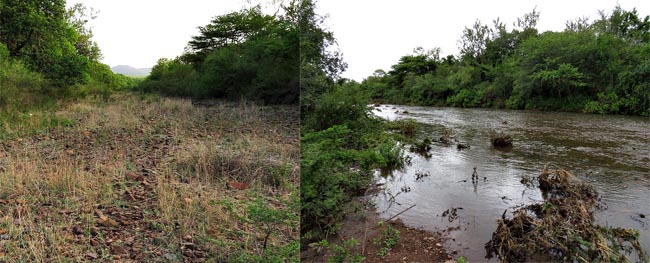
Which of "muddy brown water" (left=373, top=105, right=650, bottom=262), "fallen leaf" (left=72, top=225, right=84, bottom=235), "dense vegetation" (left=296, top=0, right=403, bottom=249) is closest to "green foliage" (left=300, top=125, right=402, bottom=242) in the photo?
"dense vegetation" (left=296, top=0, right=403, bottom=249)

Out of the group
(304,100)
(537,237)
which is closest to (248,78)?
(304,100)

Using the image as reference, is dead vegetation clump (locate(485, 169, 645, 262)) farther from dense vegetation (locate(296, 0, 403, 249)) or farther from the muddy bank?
dense vegetation (locate(296, 0, 403, 249))

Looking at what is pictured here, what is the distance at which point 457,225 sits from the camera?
9.50 feet

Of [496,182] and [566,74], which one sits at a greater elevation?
[566,74]

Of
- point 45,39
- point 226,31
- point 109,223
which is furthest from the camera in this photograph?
point 226,31

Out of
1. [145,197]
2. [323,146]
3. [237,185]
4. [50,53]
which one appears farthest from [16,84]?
[323,146]

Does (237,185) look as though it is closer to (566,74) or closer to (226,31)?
(226,31)

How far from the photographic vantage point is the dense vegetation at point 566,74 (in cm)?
1354

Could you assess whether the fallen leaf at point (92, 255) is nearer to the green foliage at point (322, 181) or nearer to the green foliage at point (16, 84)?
the green foliage at point (322, 181)

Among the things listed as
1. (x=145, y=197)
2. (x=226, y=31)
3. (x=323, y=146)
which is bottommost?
(x=145, y=197)

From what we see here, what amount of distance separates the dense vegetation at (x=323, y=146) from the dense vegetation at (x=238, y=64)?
3469 mm

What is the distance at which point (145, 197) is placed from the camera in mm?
2816

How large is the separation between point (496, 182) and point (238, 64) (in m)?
6.61

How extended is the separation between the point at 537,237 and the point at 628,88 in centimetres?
1500
